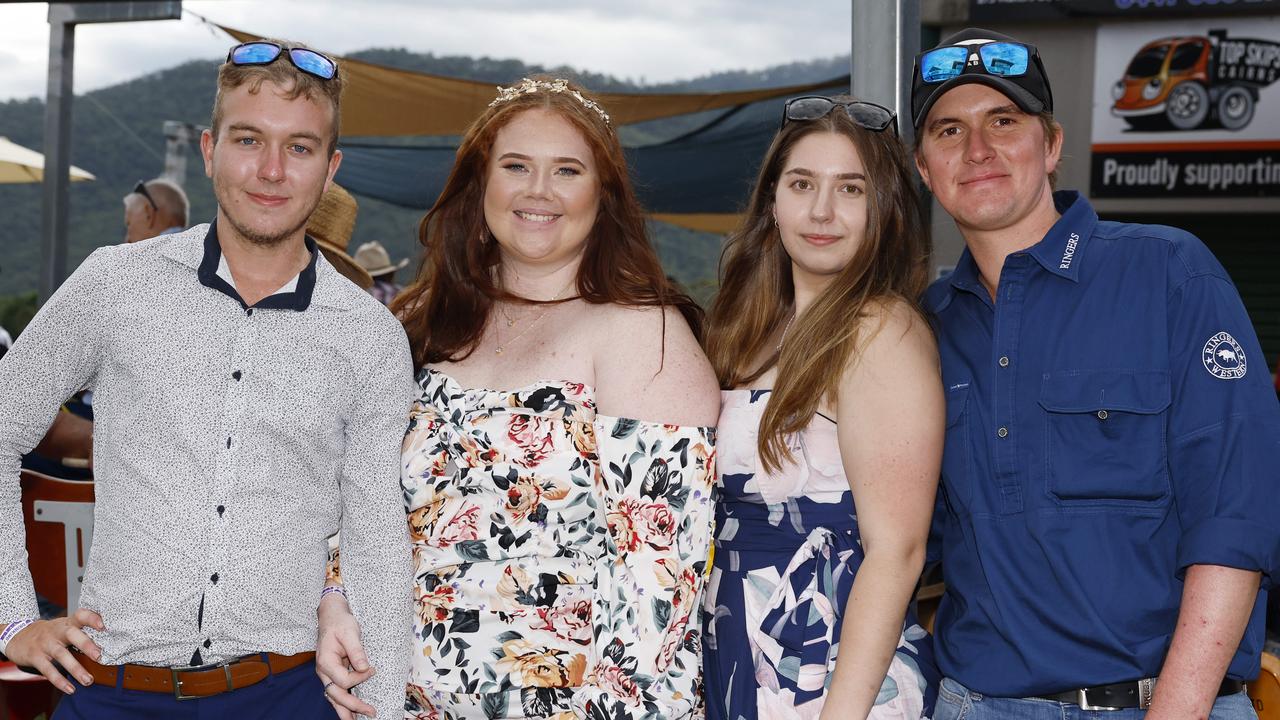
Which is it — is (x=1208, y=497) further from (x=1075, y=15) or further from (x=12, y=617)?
(x=1075, y=15)

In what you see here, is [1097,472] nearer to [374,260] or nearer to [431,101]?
[374,260]

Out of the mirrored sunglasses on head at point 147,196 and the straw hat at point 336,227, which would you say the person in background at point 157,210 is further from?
the straw hat at point 336,227

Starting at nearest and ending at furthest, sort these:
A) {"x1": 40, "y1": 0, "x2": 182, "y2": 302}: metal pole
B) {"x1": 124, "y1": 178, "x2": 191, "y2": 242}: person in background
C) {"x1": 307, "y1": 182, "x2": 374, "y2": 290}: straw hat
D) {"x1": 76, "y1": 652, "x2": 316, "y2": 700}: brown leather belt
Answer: {"x1": 76, "y1": 652, "x2": 316, "y2": 700}: brown leather belt, {"x1": 307, "y1": 182, "x2": 374, "y2": 290}: straw hat, {"x1": 124, "y1": 178, "x2": 191, "y2": 242}: person in background, {"x1": 40, "y1": 0, "x2": 182, "y2": 302}: metal pole

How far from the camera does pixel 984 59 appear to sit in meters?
2.43

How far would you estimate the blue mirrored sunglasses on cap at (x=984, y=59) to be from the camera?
242 centimetres

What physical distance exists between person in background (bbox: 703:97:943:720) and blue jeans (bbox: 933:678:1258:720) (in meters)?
0.09

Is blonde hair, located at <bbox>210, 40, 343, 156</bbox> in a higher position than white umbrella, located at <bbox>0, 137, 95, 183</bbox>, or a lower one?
lower

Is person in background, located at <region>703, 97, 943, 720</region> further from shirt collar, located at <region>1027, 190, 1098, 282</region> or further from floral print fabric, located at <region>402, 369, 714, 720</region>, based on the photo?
shirt collar, located at <region>1027, 190, 1098, 282</region>

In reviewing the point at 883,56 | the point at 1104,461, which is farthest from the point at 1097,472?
the point at 883,56

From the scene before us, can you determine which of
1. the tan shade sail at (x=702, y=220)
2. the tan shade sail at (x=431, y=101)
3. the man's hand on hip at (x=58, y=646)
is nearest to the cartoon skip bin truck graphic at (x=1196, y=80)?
the tan shade sail at (x=431, y=101)

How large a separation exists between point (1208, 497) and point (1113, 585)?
22 centimetres

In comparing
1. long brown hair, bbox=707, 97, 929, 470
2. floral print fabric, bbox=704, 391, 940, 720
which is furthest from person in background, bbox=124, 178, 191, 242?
floral print fabric, bbox=704, 391, 940, 720

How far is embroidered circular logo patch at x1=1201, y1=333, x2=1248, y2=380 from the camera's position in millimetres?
2053

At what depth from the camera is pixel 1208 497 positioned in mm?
2023
